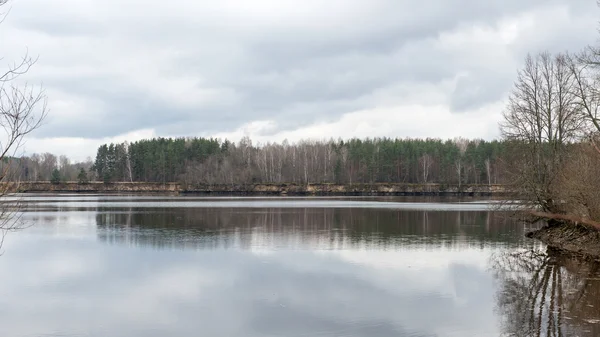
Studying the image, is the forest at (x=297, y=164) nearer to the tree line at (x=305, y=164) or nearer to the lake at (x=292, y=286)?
the tree line at (x=305, y=164)

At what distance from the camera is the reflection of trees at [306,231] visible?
27.6 m

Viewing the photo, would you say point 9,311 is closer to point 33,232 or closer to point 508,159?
point 33,232

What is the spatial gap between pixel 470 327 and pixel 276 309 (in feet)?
16.5

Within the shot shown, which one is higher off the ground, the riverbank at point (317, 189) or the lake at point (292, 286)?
the riverbank at point (317, 189)

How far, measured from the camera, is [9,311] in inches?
547

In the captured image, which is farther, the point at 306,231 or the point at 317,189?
the point at 317,189

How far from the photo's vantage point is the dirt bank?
74.1ft

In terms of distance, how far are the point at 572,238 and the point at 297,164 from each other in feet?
323

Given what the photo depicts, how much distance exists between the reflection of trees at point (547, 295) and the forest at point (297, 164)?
92.6m

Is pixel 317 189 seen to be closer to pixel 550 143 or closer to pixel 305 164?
pixel 305 164

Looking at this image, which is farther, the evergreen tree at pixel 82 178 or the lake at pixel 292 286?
the evergreen tree at pixel 82 178

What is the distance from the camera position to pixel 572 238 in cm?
2536

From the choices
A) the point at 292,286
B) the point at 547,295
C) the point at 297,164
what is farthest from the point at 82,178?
the point at 547,295

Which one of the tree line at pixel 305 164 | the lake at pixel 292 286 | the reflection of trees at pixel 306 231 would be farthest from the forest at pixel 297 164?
the lake at pixel 292 286
